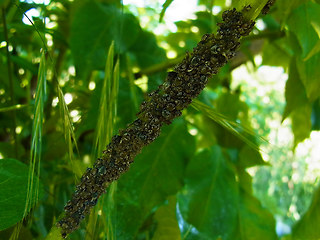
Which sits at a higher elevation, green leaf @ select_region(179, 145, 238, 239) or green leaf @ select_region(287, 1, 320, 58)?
green leaf @ select_region(287, 1, 320, 58)

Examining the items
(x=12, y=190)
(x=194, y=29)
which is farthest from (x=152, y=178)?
(x=194, y=29)

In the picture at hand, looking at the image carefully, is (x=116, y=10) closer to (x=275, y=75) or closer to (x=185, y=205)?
(x=185, y=205)

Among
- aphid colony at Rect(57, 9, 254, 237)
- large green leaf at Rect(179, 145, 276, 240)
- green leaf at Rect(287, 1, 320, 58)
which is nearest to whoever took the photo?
aphid colony at Rect(57, 9, 254, 237)

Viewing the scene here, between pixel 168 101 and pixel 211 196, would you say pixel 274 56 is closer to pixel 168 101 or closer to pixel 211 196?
pixel 211 196

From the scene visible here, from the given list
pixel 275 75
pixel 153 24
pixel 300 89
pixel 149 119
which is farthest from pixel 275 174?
pixel 149 119

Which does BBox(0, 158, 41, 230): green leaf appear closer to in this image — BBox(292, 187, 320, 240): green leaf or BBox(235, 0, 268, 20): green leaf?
BBox(235, 0, 268, 20): green leaf

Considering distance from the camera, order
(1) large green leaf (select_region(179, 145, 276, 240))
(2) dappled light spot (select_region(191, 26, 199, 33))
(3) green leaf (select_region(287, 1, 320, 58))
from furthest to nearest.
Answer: (2) dappled light spot (select_region(191, 26, 199, 33))
(1) large green leaf (select_region(179, 145, 276, 240))
(3) green leaf (select_region(287, 1, 320, 58))

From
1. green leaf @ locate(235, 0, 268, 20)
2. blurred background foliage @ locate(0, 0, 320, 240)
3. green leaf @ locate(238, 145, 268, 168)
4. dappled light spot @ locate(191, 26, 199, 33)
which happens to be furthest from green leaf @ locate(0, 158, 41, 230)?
dappled light spot @ locate(191, 26, 199, 33)
